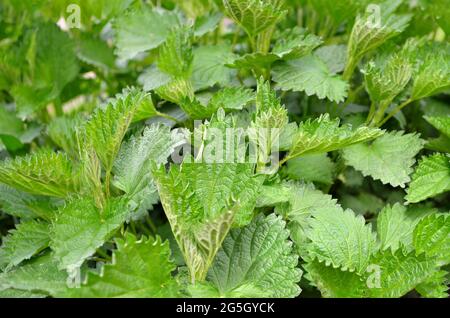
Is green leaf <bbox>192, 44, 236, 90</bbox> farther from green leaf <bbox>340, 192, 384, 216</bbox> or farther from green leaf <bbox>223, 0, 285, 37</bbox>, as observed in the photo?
green leaf <bbox>340, 192, 384, 216</bbox>

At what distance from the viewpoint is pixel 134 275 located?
571 mm

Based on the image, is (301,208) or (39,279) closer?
(39,279)

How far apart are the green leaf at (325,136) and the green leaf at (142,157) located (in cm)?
14

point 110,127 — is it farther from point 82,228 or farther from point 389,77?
point 389,77

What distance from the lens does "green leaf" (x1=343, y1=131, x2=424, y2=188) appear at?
0.79 meters

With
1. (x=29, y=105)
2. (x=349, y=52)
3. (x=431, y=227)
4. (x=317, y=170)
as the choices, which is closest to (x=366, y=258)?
(x=431, y=227)

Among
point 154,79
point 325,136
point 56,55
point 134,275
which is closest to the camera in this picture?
point 134,275

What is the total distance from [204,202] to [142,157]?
112 mm

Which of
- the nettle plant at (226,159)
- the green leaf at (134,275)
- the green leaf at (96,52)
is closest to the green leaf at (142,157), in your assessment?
the nettle plant at (226,159)

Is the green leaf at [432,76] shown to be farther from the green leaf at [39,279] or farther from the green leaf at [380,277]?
the green leaf at [39,279]

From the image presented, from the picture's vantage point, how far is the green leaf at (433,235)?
0.68 meters

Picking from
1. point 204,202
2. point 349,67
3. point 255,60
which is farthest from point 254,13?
point 204,202

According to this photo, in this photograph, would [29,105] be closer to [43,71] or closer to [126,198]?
[43,71]
